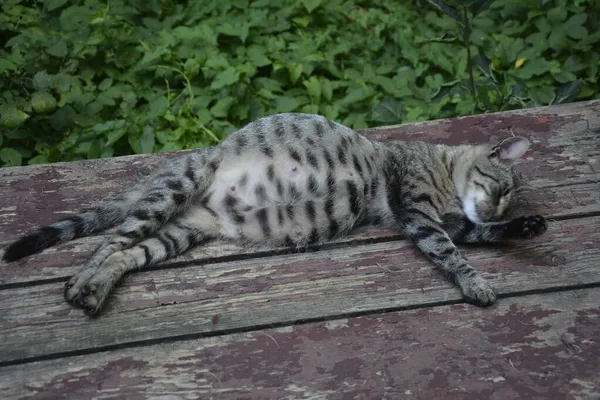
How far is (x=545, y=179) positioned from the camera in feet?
12.3

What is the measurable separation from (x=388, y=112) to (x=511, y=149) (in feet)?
5.11

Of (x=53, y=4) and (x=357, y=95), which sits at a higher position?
(x=53, y=4)

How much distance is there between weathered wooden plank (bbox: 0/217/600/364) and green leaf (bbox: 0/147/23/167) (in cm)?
206

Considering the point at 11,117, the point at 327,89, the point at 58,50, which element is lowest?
the point at 327,89

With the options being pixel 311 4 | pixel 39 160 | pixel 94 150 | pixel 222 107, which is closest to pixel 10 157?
pixel 39 160

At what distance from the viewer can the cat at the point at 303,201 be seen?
316 cm

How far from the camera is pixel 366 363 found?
2645 mm

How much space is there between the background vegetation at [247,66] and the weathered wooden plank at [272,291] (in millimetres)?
1901

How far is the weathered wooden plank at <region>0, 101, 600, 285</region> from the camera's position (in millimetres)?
3227

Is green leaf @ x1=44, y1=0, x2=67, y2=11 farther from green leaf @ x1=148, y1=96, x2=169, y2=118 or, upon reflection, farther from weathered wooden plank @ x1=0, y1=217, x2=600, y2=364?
weathered wooden plank @ x1=0, y1=217, x2=600, y2=364

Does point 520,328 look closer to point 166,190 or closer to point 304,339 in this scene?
point 304,339

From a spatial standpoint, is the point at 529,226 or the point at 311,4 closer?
the point at 529,226

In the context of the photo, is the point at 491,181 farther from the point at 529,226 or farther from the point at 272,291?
the point at 272,291

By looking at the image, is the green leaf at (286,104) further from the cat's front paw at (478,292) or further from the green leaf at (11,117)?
the cat's front paw at (478,292)
